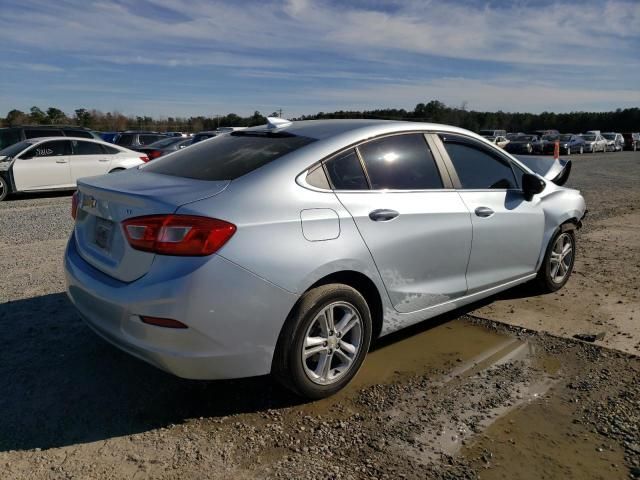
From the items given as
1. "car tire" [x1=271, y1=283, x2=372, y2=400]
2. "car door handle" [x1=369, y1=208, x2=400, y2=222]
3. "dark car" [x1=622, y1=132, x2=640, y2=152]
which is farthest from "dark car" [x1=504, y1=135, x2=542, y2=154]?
"car tire" [x1=271, y1=283, x2=372, y2=400]

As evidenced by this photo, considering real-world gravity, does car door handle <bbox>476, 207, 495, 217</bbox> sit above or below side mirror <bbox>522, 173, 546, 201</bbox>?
below

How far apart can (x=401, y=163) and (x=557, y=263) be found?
2.41m

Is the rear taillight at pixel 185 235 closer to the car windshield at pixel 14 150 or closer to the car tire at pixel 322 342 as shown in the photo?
the car tire at pixel 322 342

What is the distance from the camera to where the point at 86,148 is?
13945 mm

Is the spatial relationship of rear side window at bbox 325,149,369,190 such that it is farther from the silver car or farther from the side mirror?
the side mirror

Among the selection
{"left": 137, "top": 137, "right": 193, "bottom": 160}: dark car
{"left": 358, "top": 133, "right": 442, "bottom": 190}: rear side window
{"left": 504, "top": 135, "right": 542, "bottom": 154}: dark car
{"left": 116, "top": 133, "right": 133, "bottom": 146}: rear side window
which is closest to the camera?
{"left": 358, "top": 133, "right": 442, "bottom": 190}: rear side window

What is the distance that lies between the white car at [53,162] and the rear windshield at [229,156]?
1024 centimetres

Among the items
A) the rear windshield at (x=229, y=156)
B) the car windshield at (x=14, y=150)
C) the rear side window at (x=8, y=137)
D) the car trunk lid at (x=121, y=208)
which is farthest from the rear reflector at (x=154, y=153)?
the car trunk lid at (x=121, y=208)

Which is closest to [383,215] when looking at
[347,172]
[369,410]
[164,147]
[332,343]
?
[347,172]

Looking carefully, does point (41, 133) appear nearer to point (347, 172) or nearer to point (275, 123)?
point (275, 123)

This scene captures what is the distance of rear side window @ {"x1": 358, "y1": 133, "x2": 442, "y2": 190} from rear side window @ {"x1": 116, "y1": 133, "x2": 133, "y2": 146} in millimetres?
20034

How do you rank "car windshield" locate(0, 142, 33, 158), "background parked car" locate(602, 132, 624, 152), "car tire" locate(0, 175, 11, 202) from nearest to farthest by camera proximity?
"car tire" locate(0, 175, 11, 202) < "car windshield" locate(0, 142, 33, 158) < "background parked car" locate(602, 132, 624, 152)

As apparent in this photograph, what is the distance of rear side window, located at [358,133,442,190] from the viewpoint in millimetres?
3562

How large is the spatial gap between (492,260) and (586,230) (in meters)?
5.02
